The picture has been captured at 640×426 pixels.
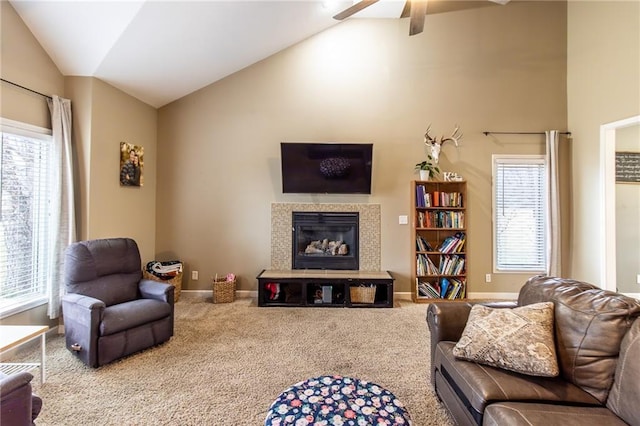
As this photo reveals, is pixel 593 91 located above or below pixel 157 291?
above

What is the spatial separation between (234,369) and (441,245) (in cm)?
331

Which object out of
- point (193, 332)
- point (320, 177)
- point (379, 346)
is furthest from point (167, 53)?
point (379, 346)

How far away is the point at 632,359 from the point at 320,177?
356cm

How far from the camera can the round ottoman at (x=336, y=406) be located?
4.15ft

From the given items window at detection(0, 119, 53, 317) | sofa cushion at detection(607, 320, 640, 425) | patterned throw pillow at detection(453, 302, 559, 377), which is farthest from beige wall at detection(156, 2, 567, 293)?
sofa cushion at detection(607, 320, 640, 425)

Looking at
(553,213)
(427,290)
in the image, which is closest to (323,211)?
(427,290)

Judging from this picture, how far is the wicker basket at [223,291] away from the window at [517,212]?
393 cm

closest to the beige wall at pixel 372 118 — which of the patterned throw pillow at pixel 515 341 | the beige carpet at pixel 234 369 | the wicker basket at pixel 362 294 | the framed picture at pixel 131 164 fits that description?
the framed picture at pixel 131 164

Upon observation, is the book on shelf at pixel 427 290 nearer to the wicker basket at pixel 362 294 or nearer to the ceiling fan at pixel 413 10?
the wicker basket at pixel 362 294

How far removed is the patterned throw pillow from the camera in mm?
1556

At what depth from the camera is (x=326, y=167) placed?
431cm

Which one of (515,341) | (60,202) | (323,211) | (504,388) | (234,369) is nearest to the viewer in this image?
(504,388)

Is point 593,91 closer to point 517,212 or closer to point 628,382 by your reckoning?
point 517,212

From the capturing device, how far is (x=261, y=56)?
177 inches
